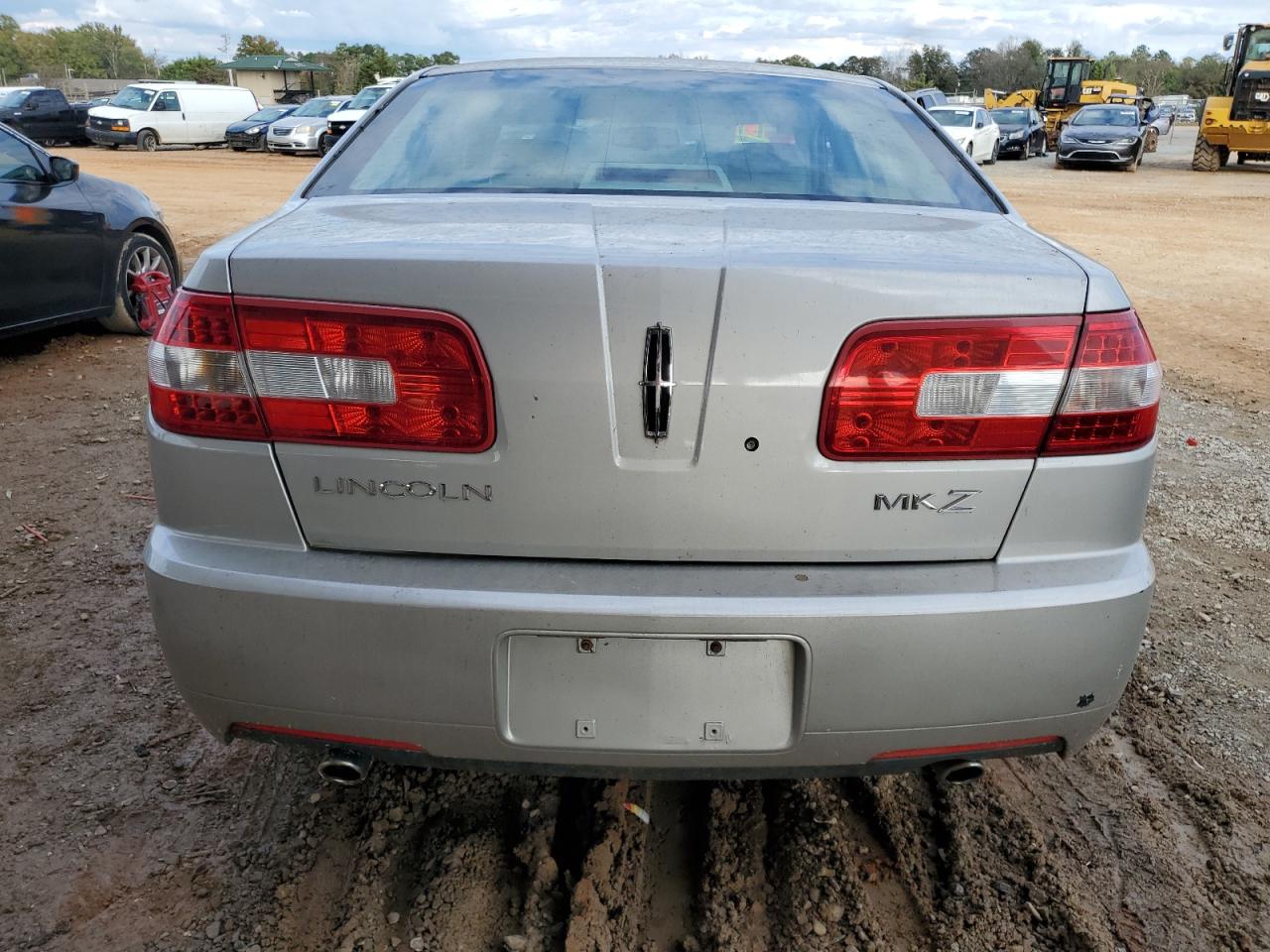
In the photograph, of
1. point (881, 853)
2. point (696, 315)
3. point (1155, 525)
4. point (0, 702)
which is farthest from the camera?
point (1155, 525)

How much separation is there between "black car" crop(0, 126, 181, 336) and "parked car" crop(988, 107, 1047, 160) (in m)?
29.4

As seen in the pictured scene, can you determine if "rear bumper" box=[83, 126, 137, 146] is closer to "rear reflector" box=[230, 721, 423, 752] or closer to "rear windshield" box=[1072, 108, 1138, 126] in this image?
"rear windshield" box=[1072, 108, 1138, 126]

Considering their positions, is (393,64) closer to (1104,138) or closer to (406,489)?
(1104,138)

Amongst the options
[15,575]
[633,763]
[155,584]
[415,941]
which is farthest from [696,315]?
[15,575]

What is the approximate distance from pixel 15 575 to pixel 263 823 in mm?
1944

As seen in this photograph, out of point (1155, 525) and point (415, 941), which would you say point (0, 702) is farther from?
point (1155, 525)

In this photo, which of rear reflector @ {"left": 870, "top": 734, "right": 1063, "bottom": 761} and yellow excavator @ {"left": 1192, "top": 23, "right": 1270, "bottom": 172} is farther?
yellow excavator @ {"left": 1192, "top": 23, "right": 1270, "bottom": 172}

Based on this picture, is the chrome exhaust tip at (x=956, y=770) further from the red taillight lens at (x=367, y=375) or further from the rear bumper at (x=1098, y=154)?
the rear bumper at (x=1098, y=154)

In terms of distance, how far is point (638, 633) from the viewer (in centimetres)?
173

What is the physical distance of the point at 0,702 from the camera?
293 centimetres

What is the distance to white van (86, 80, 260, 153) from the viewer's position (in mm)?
30281

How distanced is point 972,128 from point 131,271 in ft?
78.8

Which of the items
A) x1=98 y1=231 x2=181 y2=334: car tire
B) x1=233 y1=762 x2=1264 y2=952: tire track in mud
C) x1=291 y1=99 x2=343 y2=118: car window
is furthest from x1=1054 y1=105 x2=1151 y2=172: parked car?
x1=233 y1=762 x2=1264 y2=952: tire track in mud

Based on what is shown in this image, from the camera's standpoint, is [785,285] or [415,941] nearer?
[785,285]
